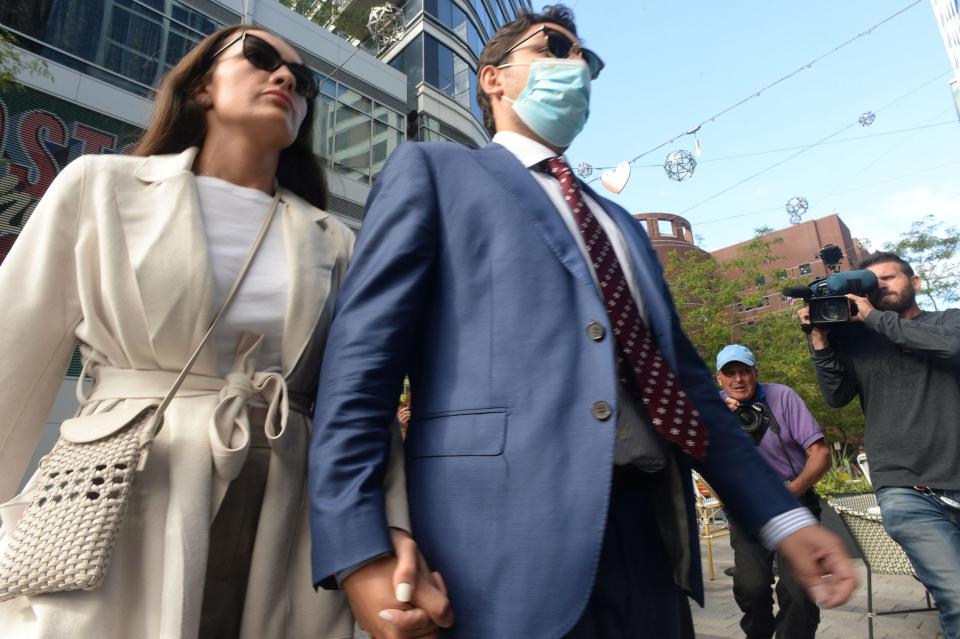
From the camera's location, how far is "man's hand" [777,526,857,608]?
1.23 meters

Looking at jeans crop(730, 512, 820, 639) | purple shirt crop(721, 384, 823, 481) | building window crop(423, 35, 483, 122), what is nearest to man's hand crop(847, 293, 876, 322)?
purple shirt crop(721, 384, 823, 481)

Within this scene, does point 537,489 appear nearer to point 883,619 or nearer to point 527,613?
point 527,613

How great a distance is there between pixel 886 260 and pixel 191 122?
393 cm

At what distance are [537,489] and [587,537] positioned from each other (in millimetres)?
111

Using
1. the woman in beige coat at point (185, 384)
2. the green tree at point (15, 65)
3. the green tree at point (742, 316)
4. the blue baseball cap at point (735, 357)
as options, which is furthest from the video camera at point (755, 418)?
the green tree at point (742, 316)

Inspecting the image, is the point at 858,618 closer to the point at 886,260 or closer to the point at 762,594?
the point at 762,594

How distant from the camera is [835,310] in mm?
3424

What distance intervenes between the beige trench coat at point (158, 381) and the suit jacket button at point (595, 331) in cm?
46

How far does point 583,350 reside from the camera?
1.14 m

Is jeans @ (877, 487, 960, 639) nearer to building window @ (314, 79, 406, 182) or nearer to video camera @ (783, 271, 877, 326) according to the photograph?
video camera @ (783, 271, 877, 326)

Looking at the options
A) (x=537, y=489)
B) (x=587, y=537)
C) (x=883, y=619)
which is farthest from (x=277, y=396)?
(x=883, y=619)

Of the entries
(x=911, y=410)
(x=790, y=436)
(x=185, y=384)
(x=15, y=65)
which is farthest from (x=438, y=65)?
(x=185, y=384)

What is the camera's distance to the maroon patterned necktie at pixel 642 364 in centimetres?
120

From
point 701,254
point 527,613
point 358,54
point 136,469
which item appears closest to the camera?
point 527,613
